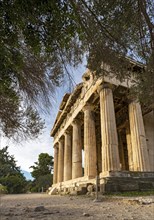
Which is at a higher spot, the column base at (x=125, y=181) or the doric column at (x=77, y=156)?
the doric column at (x=77, y=156)

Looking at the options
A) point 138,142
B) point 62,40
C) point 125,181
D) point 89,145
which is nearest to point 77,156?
point 89,145

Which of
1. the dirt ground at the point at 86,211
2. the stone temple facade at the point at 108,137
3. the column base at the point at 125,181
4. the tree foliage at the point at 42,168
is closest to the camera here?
the dirt ground at the point at 86,211

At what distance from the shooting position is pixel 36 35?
130 inches

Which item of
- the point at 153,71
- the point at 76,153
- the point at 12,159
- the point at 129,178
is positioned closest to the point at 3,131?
the point at 153,71

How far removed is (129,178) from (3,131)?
805 centimetres

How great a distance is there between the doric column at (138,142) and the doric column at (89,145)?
3.19 meters

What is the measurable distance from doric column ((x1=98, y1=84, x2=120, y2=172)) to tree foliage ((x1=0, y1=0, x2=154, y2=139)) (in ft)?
23.3

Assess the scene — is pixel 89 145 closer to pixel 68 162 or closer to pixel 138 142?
pixel 138 142

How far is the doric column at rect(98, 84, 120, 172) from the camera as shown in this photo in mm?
12531

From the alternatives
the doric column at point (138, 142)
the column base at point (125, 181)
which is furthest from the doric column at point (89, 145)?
the doric column at point (138, 142)

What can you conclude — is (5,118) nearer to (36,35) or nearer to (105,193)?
(36,35)

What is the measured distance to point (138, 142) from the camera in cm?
1445

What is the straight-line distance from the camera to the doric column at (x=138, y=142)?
13.8m

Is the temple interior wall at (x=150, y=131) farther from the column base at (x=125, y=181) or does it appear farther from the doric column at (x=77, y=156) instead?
the column base at (x=125, y=181)
